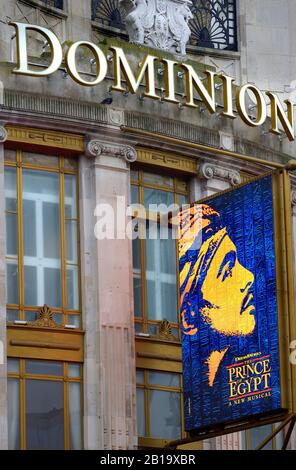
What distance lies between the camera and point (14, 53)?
6431 centimetres

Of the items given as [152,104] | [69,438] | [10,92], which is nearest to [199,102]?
[152,104]

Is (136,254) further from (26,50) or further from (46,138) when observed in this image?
(26,50)

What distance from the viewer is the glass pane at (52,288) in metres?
63.1

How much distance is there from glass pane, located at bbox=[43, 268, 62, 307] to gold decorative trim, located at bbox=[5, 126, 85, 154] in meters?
3.09

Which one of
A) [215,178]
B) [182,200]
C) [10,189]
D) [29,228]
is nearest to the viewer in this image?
[10,189]

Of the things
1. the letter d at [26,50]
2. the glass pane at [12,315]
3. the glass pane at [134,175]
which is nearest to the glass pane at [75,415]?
the glass pane at [12,315]

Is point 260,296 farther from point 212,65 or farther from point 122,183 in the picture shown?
point 212,65

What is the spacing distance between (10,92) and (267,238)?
7.36m

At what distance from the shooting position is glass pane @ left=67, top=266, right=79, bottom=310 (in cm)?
6341

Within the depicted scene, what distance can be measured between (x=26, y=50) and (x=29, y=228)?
14.4 ft

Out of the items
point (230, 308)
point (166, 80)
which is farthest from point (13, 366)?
point (166, 80)

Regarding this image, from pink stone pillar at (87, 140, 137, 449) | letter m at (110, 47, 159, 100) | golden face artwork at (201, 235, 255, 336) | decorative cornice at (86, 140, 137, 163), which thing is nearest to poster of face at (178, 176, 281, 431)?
golden face artwork at (201, 235, 255, 336)

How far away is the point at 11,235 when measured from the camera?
207 ft

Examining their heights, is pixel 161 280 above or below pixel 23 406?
above
